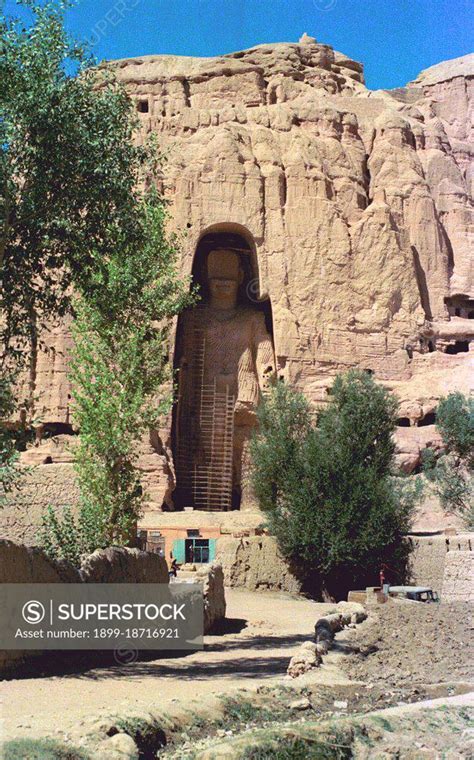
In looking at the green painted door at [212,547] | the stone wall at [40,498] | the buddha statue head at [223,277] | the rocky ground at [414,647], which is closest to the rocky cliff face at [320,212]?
the buddha statue head at [223,277]

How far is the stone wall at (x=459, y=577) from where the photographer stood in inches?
870

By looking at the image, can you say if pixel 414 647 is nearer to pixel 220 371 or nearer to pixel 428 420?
pixel 428 420

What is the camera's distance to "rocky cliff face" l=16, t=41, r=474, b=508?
45.7 m

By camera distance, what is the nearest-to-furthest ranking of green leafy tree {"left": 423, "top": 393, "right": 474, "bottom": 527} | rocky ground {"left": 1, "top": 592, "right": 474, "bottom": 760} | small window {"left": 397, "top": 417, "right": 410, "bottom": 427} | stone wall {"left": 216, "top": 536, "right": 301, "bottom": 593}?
1. rocky ground {"left": 1, "top": 592, "right": 474, "bottom": 760}
2. stone wall {"left": 216, "top": 536, "right": 301, "bottom": 593}
3. green leafy tree {"left": 423, "top": 393, "right": 474, "bottom": 527}
4. small window {"left": 397, "top": 417, "right": 410, "bottom": 427}

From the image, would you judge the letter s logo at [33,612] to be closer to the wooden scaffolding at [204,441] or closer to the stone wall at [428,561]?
the stone wall at [428,561]

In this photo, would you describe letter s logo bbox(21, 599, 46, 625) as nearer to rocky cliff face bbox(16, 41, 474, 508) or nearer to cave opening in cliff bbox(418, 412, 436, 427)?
rocky cliff face bbox(16, 41, 474, 508)

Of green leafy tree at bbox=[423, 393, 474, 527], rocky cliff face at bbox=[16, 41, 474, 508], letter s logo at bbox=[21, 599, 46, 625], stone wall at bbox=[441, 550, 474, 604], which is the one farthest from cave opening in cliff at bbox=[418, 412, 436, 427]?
letter s logo at bbox=[21, 599, 46, 625]

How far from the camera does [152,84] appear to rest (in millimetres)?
51938

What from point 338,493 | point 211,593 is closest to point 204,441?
point 338,493

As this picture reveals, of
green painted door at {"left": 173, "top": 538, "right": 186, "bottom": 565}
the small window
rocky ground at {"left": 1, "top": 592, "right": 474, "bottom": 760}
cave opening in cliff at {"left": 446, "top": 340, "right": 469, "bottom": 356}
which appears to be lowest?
rocky ground at {"left": 1, "top": 592, "right": 474, "bottom": 760}

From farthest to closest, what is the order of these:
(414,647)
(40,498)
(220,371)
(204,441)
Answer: (220,371)
(204,441)
(40,498)
(414,647)

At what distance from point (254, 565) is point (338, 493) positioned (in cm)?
387

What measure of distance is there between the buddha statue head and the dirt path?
28325mm

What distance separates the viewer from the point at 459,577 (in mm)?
22500
